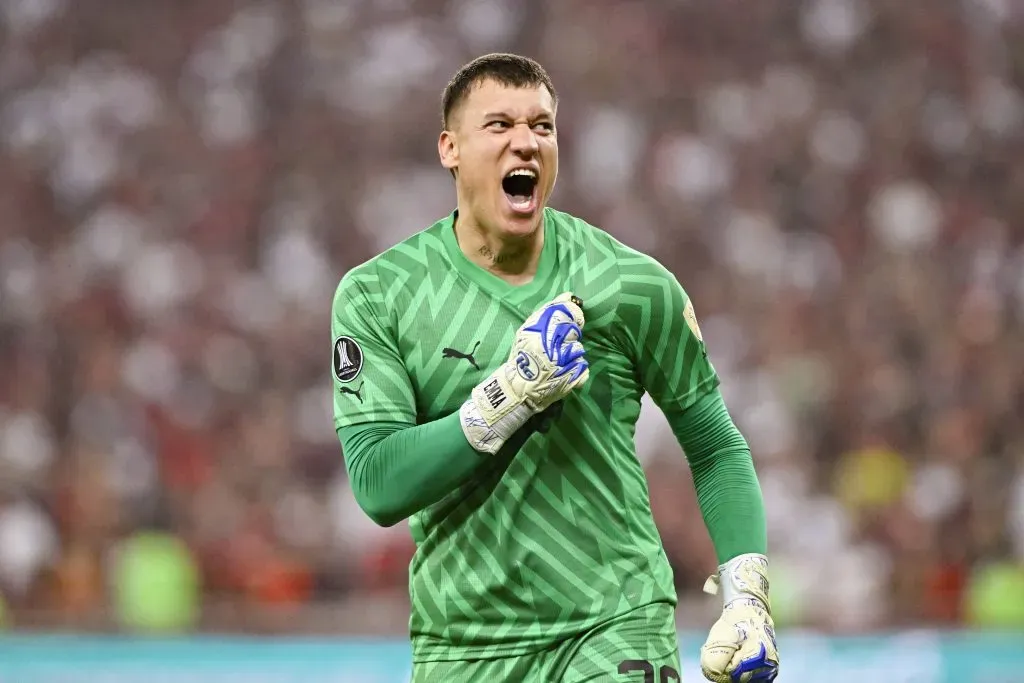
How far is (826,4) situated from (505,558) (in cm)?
1023

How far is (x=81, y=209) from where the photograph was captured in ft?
39.0

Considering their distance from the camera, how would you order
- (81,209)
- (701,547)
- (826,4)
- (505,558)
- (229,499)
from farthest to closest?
(826,4) → (81,209) → (229,499) → (701,547) → (505,558)

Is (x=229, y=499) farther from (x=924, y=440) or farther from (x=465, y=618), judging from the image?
→ (x=465, y=618)

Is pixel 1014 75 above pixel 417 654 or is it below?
above

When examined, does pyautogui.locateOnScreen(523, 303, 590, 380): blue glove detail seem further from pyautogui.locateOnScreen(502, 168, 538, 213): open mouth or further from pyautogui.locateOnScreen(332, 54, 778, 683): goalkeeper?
pyautogui.locateOnScreen(502, 168, 538, 213): open mouth

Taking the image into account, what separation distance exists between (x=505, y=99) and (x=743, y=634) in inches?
53.0

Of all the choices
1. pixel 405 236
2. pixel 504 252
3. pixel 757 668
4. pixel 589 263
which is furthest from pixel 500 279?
pixel 405 236

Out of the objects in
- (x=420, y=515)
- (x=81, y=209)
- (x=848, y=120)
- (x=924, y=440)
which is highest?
(x=848, y=120)

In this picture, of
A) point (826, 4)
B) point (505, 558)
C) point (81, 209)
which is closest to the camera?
point (505, 558)

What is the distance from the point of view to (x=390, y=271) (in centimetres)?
367

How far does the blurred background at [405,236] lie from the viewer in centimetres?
919

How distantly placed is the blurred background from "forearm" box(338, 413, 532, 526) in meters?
4.95

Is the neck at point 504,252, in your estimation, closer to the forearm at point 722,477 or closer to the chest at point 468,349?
the chest at point 468,349

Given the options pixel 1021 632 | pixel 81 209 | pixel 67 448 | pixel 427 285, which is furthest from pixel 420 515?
pixel 81 209
